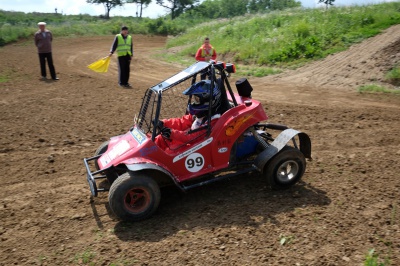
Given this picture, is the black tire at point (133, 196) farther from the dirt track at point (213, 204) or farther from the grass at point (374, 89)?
the grass at point (374, 89)

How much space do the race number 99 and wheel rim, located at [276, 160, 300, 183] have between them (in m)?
1.04

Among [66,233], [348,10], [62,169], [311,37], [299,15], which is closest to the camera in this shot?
[66,233]

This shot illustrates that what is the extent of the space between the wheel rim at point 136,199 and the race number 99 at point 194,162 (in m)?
0.67

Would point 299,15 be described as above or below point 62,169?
above

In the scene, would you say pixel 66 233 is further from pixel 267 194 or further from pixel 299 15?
pixel 299 15

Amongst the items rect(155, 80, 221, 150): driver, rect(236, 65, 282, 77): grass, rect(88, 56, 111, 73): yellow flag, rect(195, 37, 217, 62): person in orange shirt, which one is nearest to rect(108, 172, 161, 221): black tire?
rect(155, 80, 221, 150): driver

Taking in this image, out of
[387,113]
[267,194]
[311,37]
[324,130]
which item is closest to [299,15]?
[311,37]

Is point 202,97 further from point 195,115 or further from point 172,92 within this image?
point 172,92

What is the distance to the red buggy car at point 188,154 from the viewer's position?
488cm

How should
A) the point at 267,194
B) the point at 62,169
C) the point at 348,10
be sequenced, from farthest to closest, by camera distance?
the point at 348,10 → the point at 62,169 → the point at 267,194

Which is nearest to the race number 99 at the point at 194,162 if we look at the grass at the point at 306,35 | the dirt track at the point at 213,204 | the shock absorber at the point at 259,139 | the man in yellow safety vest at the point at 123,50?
the dirt track at the point at 213,204

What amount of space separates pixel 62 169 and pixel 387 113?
22.6ft

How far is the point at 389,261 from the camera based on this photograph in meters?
3.89

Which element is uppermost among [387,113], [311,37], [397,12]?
[397,12]
